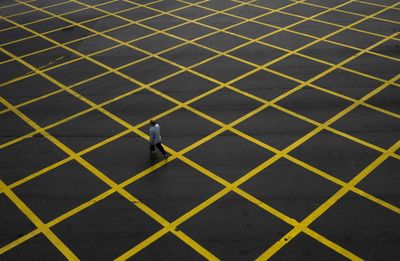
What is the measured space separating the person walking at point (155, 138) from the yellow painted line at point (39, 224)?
3268mm

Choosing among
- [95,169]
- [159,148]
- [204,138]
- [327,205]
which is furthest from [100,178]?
[327,205]

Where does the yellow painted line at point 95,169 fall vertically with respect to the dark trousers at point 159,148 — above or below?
below

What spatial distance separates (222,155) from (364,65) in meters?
7.55

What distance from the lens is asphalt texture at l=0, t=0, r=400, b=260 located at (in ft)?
28.0

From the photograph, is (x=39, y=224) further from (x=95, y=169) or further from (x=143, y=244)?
(x=143, y=244)

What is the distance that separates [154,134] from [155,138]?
0.42 ft

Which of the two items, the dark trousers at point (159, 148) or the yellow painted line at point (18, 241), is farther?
the dark trousers at point (159, 148)

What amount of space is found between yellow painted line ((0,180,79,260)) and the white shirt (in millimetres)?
3293

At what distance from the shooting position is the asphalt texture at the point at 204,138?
28.0ft

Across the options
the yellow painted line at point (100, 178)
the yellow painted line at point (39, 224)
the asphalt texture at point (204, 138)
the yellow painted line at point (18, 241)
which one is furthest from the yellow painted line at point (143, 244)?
the yellow painted line at point (18, 241)

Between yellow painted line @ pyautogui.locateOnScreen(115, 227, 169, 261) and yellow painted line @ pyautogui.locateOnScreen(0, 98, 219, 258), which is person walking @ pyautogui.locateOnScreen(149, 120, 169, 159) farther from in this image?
yellow painted line @ pyautogui.locateOnScreen(115, 227, 169, 261)

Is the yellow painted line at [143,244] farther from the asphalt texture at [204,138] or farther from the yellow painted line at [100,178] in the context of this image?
the yellow painted line at [100,178]

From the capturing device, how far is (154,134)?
10398mm

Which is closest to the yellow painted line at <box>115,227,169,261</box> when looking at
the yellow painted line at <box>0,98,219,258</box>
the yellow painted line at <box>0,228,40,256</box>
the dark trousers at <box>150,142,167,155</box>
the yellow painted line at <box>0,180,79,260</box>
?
the yellow painted line at <box>0,98,219,258</box>
